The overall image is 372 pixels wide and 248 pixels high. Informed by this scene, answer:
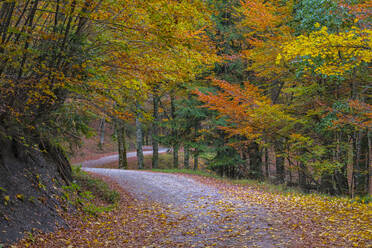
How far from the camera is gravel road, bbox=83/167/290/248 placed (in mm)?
5797

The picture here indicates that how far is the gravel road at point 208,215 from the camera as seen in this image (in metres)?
5.80

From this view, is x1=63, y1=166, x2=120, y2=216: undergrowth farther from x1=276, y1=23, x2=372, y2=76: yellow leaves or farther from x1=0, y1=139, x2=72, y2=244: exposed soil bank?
x1=276, y1=23, x2=372, y2=76: yellow leaves

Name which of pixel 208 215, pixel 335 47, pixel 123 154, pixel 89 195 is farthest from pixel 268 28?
pixel 123 154

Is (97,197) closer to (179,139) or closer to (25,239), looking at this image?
(25,239)

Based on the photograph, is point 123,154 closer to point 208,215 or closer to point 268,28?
point 268,28

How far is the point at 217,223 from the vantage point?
698 centimetres

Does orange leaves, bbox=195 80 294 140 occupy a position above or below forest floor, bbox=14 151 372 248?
above

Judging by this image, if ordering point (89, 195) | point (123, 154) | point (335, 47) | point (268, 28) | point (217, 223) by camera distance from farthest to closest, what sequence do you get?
point (123, 154) < point (268, 28) < point (89, 195) < point (335, 47) < point (217, 223)

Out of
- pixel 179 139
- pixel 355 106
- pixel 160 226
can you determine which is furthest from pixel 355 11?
pixel 179 139

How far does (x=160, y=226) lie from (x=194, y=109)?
9.38 m

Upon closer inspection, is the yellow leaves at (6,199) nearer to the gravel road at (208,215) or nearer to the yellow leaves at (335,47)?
the gravel road at (208,215)

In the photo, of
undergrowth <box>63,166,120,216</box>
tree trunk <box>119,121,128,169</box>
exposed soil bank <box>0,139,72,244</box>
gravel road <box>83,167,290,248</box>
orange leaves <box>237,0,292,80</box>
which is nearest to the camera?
exposed soil bank <box>0,139,72,244</box>

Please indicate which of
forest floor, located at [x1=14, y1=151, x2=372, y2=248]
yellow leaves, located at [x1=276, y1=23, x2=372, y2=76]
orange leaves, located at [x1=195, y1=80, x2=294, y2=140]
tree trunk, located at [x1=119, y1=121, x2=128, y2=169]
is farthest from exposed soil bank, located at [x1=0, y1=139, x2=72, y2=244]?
tree trunk, located at [x1=119, y1=121, x2=128, y2=169]

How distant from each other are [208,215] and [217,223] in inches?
29.4
